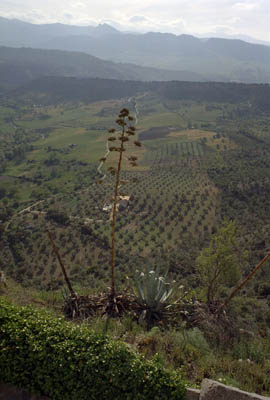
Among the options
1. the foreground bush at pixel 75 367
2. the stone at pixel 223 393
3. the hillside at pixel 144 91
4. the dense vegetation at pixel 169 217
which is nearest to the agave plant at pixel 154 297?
the dense vegetation at pixel 169 217

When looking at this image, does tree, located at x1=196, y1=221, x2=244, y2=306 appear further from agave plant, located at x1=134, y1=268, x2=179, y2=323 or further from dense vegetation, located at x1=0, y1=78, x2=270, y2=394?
agave plant, located at x1=134, y1=268, x2=179, y2=323

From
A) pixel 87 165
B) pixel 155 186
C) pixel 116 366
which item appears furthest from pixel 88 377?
pixel 87 165

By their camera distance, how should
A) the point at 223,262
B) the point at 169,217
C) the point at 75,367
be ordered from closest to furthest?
the point at 75,367
the point at 223,262
the point at 169,217

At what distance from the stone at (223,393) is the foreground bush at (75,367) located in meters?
0.35

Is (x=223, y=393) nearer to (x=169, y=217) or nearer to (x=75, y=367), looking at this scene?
(x=75, y=367)

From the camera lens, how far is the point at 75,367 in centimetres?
438

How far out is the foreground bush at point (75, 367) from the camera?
4195 millimetres

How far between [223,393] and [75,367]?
2277 millimetres

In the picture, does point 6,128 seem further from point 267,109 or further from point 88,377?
point 88,377

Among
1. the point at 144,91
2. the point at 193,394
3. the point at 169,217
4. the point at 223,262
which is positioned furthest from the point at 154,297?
the point at 144,91

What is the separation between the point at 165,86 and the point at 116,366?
171 meters

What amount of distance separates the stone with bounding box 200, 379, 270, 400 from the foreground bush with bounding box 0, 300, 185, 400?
351 mm

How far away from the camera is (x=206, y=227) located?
31.6m

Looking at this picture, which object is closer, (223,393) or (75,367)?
(223,393)
